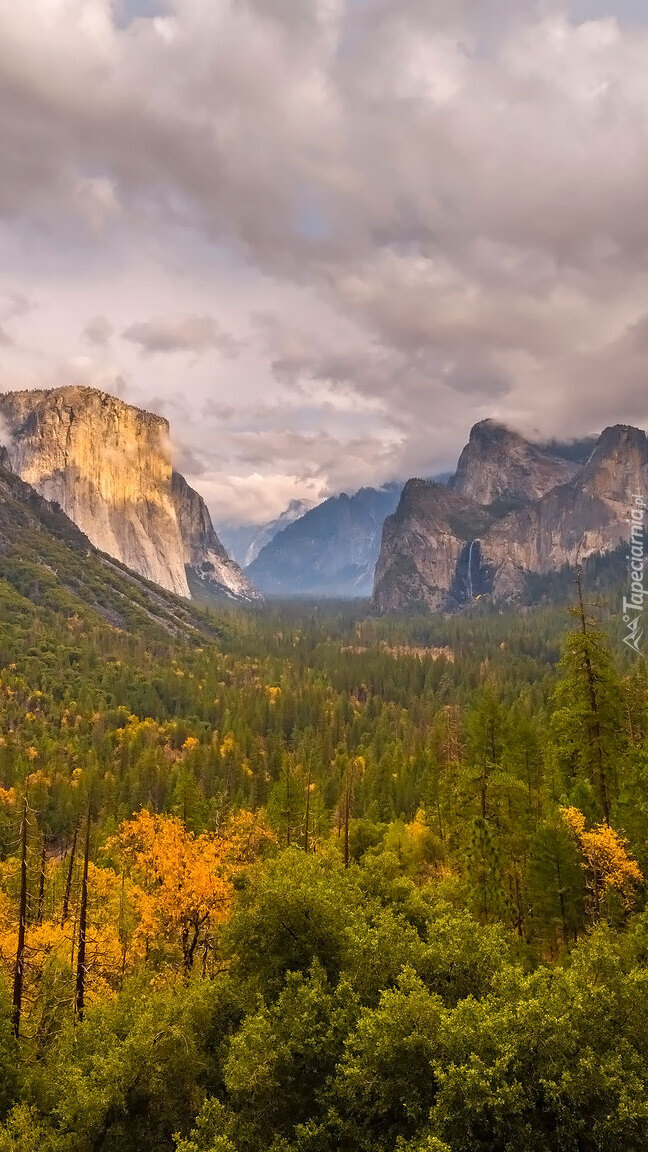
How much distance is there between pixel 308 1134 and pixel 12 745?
116 metres

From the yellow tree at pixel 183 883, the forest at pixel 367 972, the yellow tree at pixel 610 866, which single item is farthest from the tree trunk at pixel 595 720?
the yellow tree at pixel 183 883

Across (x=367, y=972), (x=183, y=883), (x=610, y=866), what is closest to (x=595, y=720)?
(x=610, y=866)

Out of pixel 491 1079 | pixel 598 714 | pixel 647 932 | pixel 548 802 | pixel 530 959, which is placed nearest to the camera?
pixel 491 1079

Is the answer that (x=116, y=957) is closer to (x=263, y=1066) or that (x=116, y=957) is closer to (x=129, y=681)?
(x=263, y=1066)

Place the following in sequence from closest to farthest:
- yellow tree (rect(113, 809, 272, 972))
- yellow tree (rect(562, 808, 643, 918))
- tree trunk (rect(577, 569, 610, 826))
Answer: yellow tree (rect(562, 808, 643, 918)) < tree trunk (rect(577, 569, 610, 826)) < yellow tree (rect(113, 809, 272, 972))

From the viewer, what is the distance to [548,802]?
49.6 meters

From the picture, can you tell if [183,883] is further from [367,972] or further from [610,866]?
[610,866]

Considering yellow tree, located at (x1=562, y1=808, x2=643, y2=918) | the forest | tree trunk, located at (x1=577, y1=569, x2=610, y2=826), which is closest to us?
the forest

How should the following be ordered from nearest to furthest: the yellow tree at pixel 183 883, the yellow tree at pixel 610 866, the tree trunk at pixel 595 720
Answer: the yellow tree at pixel 610 866 < the tree trunk at pixel 595 720 < the yellow tree at pixel 183 883

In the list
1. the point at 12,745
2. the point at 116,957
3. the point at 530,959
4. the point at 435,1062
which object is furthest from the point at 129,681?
the point at 435,1062

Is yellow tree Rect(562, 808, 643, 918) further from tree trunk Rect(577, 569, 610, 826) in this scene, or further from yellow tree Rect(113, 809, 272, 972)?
yellow tree Rect(113, 809, 272, 972)

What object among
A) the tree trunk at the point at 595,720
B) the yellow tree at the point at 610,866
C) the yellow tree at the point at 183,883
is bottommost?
the yellow tree at the point at 183,883

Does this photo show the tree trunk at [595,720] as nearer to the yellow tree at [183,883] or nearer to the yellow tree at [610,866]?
the yellow tree at [610,866]

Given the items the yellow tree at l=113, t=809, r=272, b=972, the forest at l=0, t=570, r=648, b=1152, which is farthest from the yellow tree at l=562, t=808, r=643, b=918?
the yellow tree at l=113, t=809, r=272, b=972
